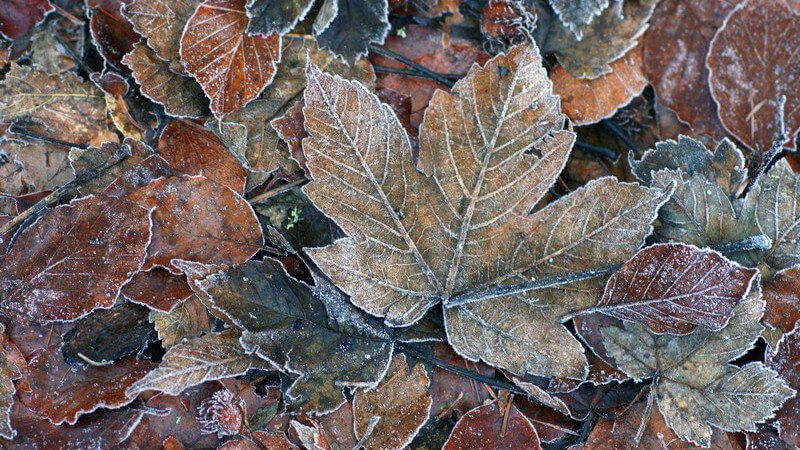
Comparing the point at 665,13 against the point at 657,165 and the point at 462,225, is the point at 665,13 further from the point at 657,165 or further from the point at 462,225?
the point at 462,225

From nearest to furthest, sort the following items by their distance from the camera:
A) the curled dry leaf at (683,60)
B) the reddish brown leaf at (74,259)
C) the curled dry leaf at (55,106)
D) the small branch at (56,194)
Result: the reddish brown leaf at (74,259)
the small branch at (56,194)
the curled dry leaf at (55,106)
the curled dry leaf at (683,60)

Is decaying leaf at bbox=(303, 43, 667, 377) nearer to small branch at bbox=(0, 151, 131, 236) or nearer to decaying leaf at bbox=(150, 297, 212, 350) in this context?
decaying leaf at bbox=(150, 297, 212, 350)

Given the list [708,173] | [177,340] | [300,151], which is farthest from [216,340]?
[708,173]

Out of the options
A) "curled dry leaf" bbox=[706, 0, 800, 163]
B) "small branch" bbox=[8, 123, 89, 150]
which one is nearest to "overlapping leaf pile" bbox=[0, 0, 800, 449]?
"small branch" bbox=[8, 123, 89, 150]

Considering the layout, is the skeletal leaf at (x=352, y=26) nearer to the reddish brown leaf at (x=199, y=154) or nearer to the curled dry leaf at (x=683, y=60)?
the reddish brown leaf at (x=199, y=154)

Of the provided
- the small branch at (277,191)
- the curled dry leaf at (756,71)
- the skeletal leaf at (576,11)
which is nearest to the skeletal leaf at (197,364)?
the small branch at (277,191)

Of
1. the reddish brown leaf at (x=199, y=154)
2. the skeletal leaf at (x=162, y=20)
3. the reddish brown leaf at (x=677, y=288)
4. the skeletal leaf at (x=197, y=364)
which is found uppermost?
the skeletal leaf at (x=162, y=20)

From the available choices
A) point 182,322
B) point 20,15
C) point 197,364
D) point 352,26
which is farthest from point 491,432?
point 20,15

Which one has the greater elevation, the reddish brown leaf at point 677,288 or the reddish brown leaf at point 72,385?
the reddish brown leaf at point 677,288
